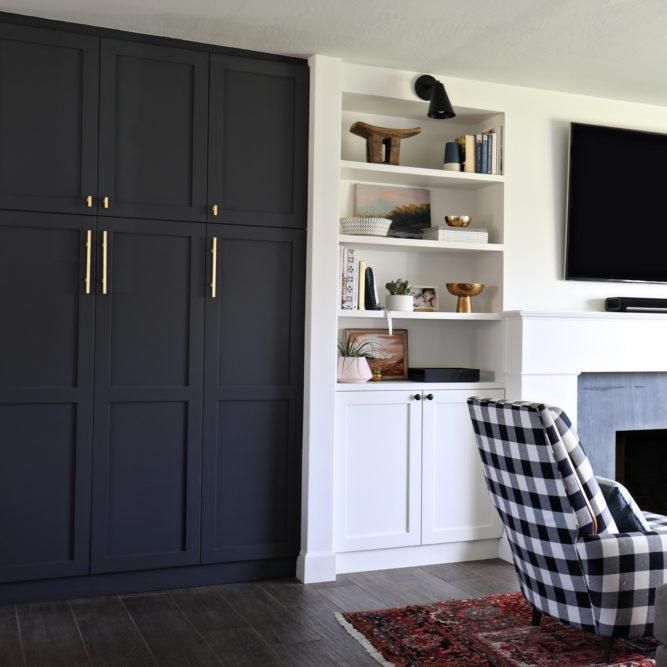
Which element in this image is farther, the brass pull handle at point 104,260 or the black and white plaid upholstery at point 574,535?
the brass pull handle at point 104,260

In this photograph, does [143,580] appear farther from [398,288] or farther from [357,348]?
[398,288]

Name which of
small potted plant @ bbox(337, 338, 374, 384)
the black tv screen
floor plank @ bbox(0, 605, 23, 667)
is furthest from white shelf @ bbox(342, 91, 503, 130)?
floor plank @ bbox(0, 605, 23, 667)

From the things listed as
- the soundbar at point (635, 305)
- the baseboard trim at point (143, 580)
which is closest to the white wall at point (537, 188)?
the soundbar at point (635, 305)

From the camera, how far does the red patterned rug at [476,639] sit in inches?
114

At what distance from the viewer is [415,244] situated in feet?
13.6

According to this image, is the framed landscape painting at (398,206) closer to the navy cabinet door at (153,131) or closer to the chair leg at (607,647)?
the navy cabinet door at (153,131)

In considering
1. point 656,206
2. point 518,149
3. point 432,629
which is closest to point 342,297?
point 518,149

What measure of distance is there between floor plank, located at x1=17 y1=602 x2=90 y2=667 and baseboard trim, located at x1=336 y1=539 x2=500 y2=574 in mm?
1295

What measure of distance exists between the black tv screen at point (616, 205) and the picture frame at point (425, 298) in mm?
712

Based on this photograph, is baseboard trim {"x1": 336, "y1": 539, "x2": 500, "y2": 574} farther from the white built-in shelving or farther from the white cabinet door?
the white built-in shelving

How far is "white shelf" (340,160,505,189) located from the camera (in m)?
4.09

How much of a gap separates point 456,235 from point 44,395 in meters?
2.13

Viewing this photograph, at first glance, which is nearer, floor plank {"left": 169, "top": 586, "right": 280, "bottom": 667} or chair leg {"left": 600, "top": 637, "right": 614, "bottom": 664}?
chair leg {"left": 600, "top": 637, "right": 614, "bottom": 664}

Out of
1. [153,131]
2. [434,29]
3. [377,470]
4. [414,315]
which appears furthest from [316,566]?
[434,29]
